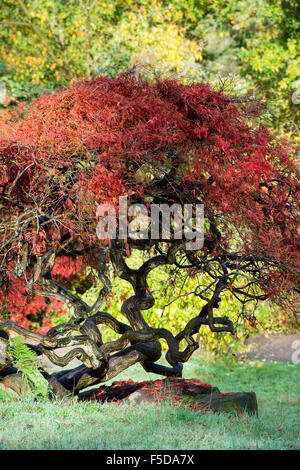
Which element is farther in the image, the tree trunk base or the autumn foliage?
the tree trunk base

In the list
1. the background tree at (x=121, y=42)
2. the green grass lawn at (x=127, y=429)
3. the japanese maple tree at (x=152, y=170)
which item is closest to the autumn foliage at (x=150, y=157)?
the japanese maple tree at (x=152, y=170)

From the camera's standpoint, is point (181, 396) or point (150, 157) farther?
point (181, 396)

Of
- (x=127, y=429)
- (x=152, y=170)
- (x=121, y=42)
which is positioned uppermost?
(x=121, y=42)

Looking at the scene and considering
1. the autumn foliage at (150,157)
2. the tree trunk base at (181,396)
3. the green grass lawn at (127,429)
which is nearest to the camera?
the green grass lawn at (127,429)

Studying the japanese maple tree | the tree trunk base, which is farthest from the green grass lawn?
the japanese maple tree

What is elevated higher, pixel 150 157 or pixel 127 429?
pixel 150 157

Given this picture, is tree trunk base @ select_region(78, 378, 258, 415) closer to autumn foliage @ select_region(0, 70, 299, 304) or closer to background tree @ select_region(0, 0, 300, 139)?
autumn foliage @ select_region(0, 70, 299, 304)

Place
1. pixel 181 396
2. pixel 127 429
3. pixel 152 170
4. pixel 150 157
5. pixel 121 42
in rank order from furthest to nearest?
pixel 121 42
pixel 181 396
pixel 152 170
pixel 150 157
pixel 127 429

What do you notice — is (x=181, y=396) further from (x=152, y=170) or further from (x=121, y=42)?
(x=121, y=42)

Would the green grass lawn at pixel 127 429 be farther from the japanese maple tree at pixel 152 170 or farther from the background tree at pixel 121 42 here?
the background tree at pixel 121 42

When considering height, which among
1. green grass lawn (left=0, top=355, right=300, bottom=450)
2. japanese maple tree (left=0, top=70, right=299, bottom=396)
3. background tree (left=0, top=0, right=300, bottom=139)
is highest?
background tree (left=0, top=0, right=300, bottom=139)

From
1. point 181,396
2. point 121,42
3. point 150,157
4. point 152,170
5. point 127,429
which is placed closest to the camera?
point 127,429

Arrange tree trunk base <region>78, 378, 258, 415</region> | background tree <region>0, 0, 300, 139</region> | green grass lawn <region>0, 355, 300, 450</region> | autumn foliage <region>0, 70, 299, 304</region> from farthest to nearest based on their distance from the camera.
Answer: background tree <region>0, 0, 300, 139</region>
tree trunk base <region>78, 378, 258, 415</region>
autumn foliage <region>0, 70, 299, 304</region>
green grass lawn <region>0, 355, 300, 450</region>

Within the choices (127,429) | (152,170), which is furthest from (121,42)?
(127,429)
